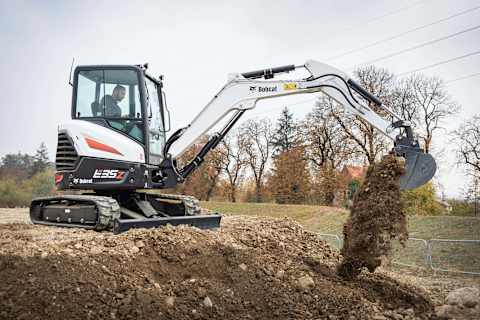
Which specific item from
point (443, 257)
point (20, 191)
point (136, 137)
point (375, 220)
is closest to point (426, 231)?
point (443, 257)

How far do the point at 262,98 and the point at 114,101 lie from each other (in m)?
2.55

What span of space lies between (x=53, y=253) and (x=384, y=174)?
4331mm

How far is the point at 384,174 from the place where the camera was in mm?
5840

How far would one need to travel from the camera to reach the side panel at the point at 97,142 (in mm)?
6945

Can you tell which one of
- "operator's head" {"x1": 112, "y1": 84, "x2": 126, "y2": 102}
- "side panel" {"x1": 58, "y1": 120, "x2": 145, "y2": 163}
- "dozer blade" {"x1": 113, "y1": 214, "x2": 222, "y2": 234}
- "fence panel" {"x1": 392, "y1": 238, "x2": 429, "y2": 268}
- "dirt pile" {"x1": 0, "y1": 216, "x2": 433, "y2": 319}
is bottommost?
"fence panel" {"x1": 392, "y1": 238, "x2": 429, "y2": 268}

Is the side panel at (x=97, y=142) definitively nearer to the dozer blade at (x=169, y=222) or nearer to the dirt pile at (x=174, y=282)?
the dozer blade at (x=169, y=222)

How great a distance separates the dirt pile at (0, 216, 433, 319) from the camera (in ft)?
14.0

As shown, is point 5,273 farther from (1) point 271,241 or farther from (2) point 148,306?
(1) point 271,241

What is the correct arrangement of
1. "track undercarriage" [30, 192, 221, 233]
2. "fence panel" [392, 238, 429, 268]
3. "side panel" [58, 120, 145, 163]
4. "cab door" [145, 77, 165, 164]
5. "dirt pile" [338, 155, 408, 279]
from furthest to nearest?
1. "fence panel" [392, 238, 429, 268]
2. "cab door" [145, 77, 165, 164]
3. "side panel" [58, 120, 145, 163]
4. "track undercarriage" [30, 192, 221, 233]
5. "dirt pile" [338, 155, 408, 279]

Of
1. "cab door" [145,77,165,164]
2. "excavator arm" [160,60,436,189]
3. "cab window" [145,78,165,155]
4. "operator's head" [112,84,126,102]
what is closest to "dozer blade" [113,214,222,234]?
"excavator arm" [160,60,436,189]

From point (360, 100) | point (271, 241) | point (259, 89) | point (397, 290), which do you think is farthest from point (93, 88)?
point (397, 290)

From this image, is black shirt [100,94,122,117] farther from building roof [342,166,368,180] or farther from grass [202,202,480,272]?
building roof [342,166,368,180]

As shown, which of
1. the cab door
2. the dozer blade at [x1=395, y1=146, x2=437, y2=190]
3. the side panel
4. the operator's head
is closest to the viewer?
the dozer blade at [x1=395, y1=146, x2=437, y2=190]

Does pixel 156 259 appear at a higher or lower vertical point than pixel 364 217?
lower
